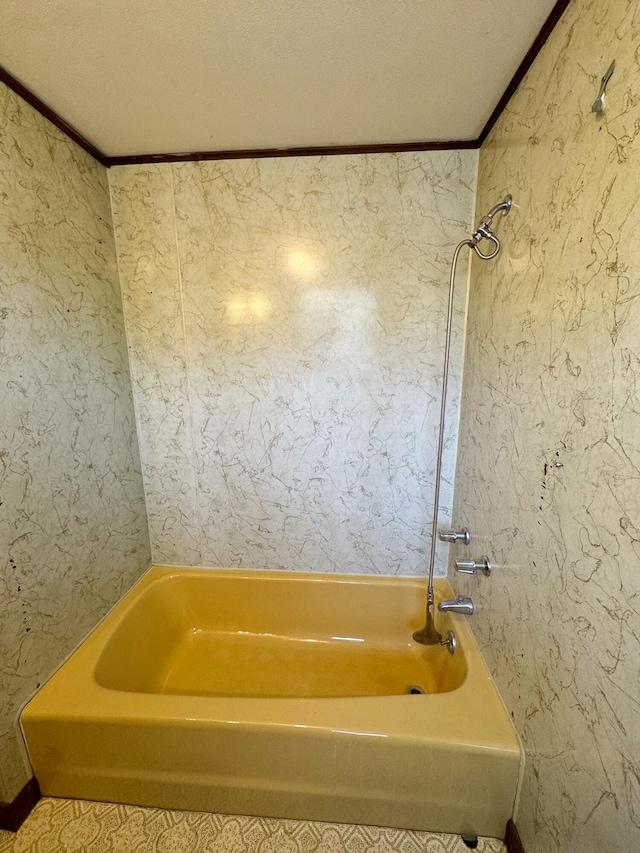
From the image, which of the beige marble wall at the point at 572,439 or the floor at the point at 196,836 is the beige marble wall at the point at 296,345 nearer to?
the beige marble wall at the point at 572,439

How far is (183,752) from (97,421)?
1115 mm

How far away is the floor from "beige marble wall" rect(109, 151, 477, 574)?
0.84 meters

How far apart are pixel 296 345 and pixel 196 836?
63.6 inches

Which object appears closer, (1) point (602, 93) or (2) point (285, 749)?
(1) point (602, 93)

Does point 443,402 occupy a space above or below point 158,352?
below

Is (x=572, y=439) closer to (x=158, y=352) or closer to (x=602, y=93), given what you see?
(x=602, y=93)

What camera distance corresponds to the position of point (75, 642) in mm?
1338

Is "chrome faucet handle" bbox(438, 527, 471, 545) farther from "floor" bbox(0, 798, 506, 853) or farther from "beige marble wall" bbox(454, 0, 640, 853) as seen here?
"floor" bbox(0, 798, 506, 853)

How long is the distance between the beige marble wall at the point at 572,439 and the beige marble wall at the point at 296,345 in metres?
0.38

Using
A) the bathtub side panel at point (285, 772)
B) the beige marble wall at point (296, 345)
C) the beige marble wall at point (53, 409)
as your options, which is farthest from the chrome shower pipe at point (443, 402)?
the beige marble wall at point (53, 409)

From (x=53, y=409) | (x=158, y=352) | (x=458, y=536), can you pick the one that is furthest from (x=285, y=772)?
(x=158, y=352)

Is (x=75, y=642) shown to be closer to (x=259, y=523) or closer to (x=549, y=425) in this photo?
(x=259, y=523)

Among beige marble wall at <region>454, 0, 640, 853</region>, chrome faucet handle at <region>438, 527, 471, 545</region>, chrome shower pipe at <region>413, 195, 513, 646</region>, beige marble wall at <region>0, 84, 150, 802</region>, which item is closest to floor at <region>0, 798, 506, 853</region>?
beige marble wall at <region>0, 84, 150, 802</region>

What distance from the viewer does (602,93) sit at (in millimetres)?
688
